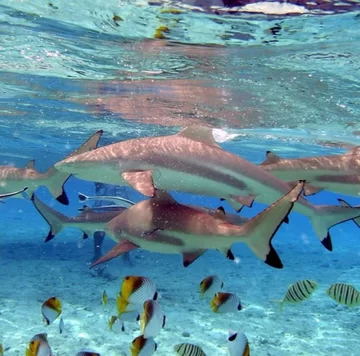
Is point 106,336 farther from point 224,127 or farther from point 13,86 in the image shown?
point 224,127

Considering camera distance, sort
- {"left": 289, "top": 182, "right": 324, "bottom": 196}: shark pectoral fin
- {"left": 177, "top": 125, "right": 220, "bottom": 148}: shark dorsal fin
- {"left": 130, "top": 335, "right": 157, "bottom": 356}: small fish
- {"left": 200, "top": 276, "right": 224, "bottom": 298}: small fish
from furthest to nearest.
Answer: {"left": 200, "top": 276, "right": 224, "bottom": 298}: small fish, {"left": 289, "top": 182, "right": 324, "bottom": 196}: shark pectoral fin, {"left": 177, "top": 125, "right": 220, "bottom": 148}: shark dorsal fin, {"left": 130, "top": 335, "right": 157, "bottom": 356}: small fish

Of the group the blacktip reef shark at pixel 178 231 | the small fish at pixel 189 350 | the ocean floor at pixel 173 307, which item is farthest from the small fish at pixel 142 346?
the ocean floor at pixel 173 307

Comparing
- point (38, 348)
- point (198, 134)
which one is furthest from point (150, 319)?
point (198, 134)

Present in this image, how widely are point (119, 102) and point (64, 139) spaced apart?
13820mm

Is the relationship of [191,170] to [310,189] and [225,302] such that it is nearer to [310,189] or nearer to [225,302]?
[310,189]

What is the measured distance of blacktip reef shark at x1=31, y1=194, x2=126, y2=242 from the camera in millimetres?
5562

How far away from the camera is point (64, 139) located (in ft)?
97.1

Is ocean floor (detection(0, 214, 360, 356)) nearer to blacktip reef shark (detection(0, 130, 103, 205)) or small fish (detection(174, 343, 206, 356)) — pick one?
blacktip reef shark (detection(0, 130, 103, 205))

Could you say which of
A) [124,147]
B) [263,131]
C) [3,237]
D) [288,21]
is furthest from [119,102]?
[3,237]

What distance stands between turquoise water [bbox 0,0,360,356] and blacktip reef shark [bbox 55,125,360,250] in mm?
1639

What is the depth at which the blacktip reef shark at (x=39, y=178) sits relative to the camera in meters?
5.51

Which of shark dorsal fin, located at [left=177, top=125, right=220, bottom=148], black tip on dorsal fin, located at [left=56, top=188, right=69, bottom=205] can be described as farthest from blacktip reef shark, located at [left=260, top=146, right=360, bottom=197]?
black tip on dorsal fin, located at [left=56, top=188, right=69, bottom=205]

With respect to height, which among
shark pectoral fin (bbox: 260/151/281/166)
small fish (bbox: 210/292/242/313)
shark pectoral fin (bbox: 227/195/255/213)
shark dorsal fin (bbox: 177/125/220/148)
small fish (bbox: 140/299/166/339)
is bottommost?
small fish (bbox: 210/292/242/313)

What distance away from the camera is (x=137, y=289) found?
4.86 metres
